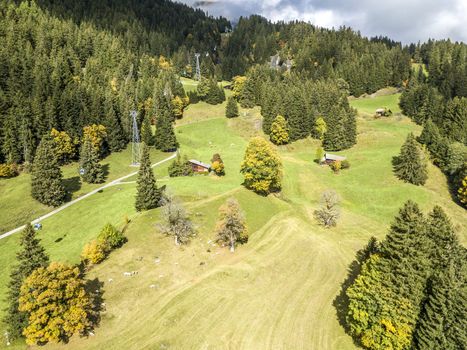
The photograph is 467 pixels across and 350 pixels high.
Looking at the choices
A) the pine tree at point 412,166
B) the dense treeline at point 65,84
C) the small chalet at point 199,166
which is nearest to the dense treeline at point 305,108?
the pine tree at point 412,166

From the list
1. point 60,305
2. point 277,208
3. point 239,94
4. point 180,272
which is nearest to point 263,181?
point 277,208

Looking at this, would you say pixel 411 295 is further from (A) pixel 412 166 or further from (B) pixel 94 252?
(A) pixel 412 166

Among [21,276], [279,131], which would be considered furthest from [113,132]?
[21,276]

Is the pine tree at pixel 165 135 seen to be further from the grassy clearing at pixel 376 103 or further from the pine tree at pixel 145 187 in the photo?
the grassy clearing at pixel 376 103

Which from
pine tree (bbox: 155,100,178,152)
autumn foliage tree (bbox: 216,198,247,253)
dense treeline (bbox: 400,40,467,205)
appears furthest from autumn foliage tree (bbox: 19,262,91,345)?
dense treeline (bbox: 400,40,467,205)

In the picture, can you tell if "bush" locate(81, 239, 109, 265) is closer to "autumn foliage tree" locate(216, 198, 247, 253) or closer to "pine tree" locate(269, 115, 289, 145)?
"autumn foliage tree" locate(216, 198, 247, 253)

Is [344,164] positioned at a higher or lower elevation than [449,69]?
lower
